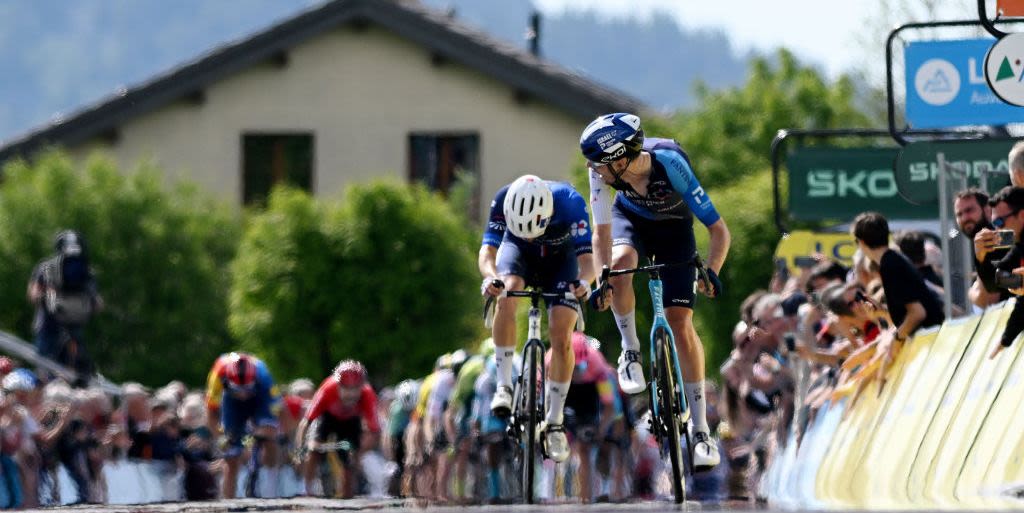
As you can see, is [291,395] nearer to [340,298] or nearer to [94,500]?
[94,500]

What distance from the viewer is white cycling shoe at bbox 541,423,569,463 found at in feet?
43.1

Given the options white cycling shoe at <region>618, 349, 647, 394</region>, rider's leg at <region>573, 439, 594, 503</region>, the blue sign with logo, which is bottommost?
rider's leg at <region>573, 439, 594, 503</region>

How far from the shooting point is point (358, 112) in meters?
53.2

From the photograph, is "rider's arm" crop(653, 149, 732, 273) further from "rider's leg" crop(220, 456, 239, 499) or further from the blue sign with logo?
"rider's leg" crop(220, 456, 239, 499)

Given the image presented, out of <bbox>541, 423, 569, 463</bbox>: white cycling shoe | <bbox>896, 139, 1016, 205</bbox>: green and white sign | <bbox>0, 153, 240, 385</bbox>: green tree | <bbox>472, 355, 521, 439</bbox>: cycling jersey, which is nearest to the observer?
<bbox>541, 423, 569, 463</bbox>: white cycling shoe

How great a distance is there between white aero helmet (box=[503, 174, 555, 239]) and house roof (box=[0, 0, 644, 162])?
38.6 m

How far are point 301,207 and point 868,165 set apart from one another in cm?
2288

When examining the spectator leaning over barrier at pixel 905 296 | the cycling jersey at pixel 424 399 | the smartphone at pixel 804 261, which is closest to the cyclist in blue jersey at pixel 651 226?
the spectator leaning over barrier at pixel 905 296

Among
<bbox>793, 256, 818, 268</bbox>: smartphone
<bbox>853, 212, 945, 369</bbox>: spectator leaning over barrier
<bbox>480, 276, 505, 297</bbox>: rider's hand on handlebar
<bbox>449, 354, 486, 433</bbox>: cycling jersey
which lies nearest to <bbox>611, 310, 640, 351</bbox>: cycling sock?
<bbox>480, 276, 505, 297</bbox>: rider's hand on handlebar

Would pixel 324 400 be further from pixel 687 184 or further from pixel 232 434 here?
pixel 687 184

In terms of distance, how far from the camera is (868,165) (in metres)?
18.6

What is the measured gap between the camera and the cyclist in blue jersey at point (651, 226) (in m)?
12.1

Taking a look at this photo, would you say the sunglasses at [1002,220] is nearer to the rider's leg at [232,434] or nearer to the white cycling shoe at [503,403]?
the white cycling shoe at [503,403]

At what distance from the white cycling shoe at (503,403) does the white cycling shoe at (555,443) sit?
1.00 ft
